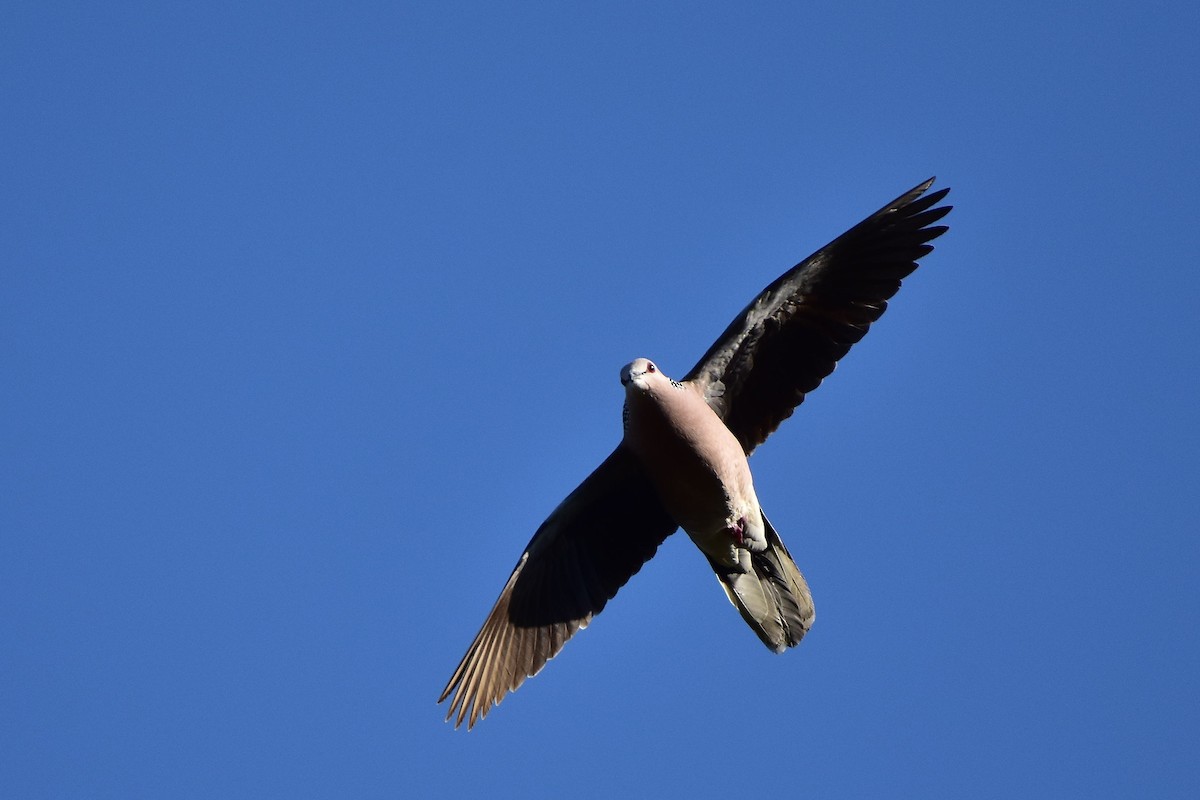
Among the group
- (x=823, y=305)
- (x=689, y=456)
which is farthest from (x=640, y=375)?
(x=823, y=305)

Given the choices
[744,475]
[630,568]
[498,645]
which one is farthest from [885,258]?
[498,645]

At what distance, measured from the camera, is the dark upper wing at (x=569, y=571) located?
1202 centimetres

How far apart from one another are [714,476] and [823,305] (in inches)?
57.4

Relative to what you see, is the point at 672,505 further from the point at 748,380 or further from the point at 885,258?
the point at 885,258

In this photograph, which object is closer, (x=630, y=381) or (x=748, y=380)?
(x=630, y=381)

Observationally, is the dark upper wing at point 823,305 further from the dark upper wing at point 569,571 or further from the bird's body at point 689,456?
the dark upper wing at point 569,571

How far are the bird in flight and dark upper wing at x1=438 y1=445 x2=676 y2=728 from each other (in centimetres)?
1

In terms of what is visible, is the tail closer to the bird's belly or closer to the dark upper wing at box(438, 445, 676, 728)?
the bird's belly

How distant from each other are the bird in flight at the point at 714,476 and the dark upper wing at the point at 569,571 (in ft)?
0.03

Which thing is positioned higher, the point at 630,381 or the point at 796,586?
the point at 630,381

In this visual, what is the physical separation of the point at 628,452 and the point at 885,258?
2.25 meters

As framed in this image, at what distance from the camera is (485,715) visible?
11852 millimetres

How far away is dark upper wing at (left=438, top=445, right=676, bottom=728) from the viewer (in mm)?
12023

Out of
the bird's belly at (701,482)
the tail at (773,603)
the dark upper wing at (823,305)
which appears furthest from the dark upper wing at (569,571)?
the dark upper wing at (823,305)
